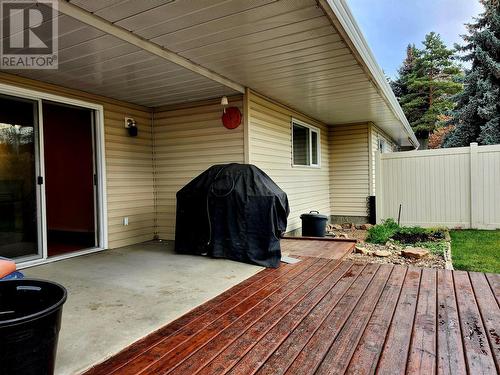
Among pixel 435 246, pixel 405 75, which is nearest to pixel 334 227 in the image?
pixel 435 246

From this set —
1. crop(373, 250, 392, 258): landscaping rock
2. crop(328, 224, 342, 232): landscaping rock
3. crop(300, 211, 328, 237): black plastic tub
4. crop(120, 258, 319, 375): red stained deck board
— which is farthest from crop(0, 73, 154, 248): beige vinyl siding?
crop(328, 224, 342, 232): landscaping rock

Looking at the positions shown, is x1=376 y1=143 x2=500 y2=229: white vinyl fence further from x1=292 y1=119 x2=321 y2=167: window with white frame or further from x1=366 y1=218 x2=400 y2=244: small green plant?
x1=292 y1=119 x2=321 y2=167: window with white frame

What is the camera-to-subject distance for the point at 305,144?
7680 mm

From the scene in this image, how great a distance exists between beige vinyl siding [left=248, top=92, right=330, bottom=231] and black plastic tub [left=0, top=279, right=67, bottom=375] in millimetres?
3710

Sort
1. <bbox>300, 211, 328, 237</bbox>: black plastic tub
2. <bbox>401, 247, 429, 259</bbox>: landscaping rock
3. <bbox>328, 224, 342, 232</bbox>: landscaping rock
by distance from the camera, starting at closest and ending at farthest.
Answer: <bbox>401, 247, 429, 259</bbox>: landscaping rock → <bbox>300, 211, 328, 237</bbox>: black plastic tub → <bbox>328, 224, 342, 232</bbox>: landscaping rock

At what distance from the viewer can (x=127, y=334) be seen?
227cm

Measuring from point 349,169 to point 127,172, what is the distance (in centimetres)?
568

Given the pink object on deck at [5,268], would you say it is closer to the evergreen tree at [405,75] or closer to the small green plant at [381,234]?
the small green plant at [381,234]

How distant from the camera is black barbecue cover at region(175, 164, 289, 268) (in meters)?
4.03

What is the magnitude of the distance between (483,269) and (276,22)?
4.03 meters

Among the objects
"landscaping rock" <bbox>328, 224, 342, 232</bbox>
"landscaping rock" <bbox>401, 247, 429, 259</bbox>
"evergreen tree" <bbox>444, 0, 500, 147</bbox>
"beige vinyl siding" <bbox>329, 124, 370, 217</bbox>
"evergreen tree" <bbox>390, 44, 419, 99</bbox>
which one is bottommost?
"landscaping rock" <bbox>328, 224, 342, 232</bbox>

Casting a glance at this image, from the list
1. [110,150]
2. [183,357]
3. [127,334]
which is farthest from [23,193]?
[183,357]

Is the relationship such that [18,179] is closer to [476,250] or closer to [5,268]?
[5,268]

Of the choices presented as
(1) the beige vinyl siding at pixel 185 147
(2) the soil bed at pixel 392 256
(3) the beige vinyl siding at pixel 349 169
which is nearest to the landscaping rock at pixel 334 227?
(3) the beige vinyl siding at pixel 349 169
